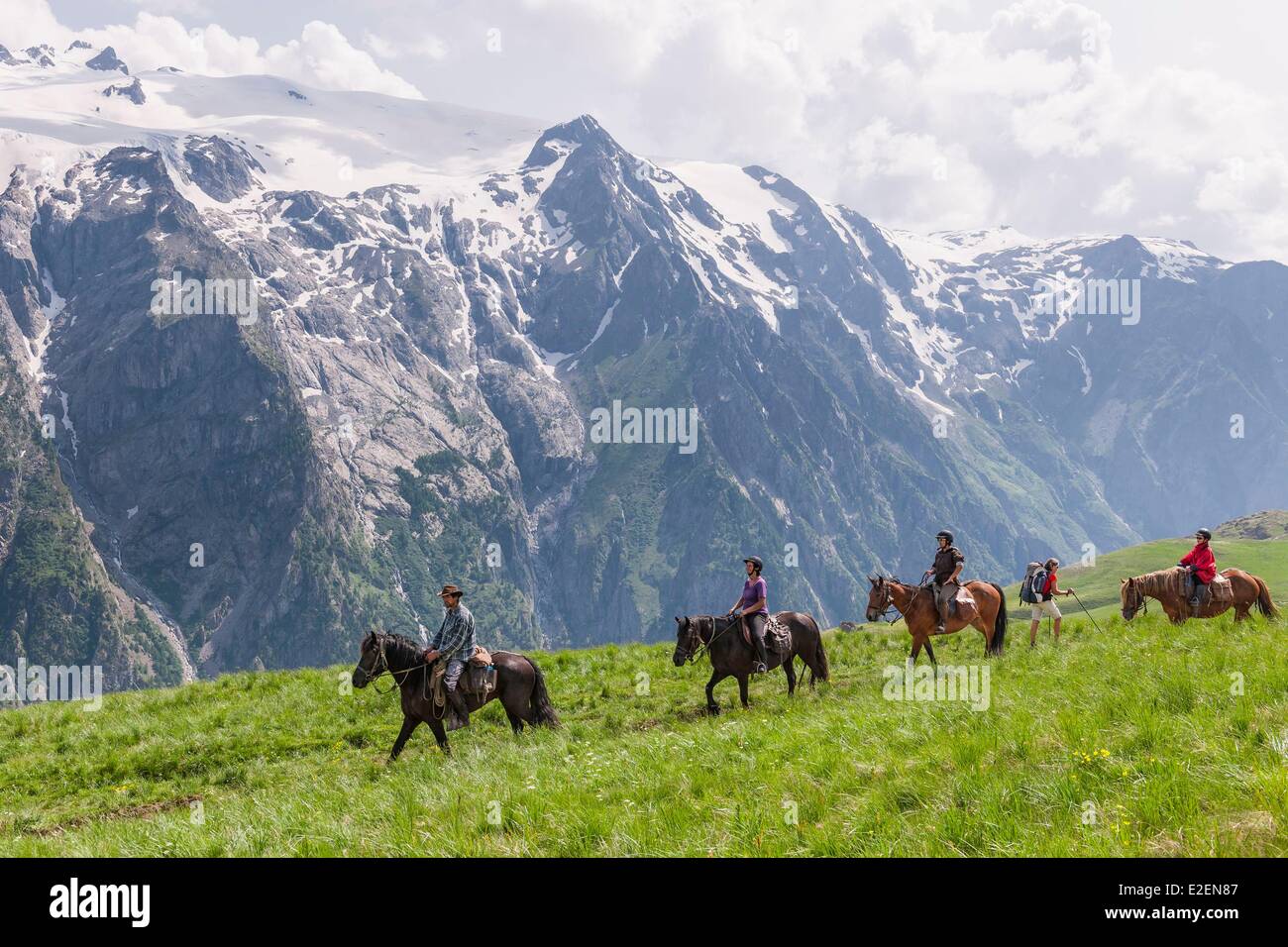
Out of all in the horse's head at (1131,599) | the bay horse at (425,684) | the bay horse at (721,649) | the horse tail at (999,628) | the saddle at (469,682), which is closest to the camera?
the bay horse at (425,684)

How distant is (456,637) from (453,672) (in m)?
0.79

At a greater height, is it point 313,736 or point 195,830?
point 195,830

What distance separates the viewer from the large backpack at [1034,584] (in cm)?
2772

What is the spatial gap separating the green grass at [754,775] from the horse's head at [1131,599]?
15.9ft

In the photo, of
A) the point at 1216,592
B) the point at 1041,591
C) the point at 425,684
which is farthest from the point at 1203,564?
the point at 425,684

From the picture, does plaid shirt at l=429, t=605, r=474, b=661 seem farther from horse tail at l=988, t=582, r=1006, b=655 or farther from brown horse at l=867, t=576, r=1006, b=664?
horse tail at l=988, t=582, r=1006, b=655

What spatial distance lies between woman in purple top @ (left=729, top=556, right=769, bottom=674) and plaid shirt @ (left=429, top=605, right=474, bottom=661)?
711 centimetres

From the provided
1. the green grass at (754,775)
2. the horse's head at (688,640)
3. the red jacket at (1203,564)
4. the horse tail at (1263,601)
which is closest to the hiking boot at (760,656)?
the green grass at (754,775)

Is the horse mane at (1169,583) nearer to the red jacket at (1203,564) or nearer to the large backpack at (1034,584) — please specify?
the red jacket at (1203,564)
